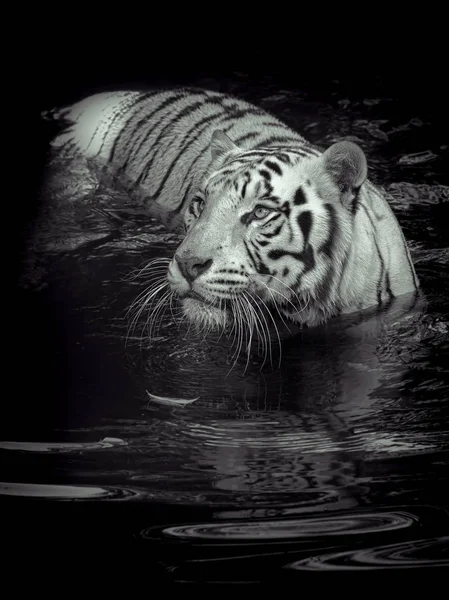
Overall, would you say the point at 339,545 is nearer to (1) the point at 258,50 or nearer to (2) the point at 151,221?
(2) the point at 151,221

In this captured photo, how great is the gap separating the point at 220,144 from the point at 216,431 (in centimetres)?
101

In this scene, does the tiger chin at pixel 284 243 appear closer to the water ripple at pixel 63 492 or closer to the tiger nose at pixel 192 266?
the tiger nose at pixel 192 266

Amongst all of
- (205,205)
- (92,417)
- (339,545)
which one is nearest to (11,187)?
(205,205)

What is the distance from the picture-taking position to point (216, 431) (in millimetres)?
2291

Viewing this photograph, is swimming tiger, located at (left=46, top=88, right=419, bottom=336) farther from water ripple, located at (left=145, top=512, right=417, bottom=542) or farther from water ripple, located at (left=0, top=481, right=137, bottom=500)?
water ripple, located at (left=145, top=512, right=417, bottom=542)

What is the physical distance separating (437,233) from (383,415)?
140 cm

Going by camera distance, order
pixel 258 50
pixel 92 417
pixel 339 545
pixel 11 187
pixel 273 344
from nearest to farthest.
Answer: pixel 339 545, pixel 92 417, pixel 273 344, pixel 11 187, pixel 258 50

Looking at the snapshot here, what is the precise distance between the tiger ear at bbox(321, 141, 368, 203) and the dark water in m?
0.40

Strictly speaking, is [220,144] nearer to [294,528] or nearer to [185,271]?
[185,271]

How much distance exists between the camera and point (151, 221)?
374 cm

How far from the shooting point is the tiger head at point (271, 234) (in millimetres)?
2512

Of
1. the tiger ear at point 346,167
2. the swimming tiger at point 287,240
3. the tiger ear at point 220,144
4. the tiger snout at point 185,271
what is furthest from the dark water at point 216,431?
the tiger ear at point 220,144

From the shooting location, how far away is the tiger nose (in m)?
2.45

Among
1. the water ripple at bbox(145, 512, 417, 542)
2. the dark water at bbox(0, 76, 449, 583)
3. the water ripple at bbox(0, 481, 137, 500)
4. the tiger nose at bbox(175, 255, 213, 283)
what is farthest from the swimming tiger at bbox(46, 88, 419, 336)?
the water ripple at bbox(145, 512, 417, 542)
